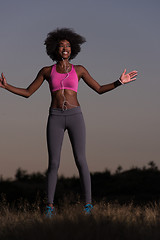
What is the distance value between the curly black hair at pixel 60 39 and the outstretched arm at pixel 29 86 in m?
0.49

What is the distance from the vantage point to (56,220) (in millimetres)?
5566

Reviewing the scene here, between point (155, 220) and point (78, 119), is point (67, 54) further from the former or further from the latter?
point (155, 220)

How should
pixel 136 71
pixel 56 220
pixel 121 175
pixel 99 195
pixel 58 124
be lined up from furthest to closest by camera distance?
pixel 121 175
pixel 99 195
pixel 136 71
pixel 58 124
pixel 56 220

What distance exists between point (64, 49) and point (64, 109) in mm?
1234

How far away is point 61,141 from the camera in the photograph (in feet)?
23.0

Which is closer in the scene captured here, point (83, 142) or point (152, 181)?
point (83, 142)

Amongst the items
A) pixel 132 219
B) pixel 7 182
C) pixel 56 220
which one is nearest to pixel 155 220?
pixel 132 219

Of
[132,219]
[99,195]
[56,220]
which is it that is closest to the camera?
[56,220]

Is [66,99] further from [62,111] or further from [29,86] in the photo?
[29,86]

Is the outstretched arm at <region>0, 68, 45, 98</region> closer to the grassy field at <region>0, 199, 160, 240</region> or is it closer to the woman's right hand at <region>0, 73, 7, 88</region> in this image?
the woman's right hand at <region>0, 73, 7, 88</region>

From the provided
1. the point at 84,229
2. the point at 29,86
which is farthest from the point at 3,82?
the point at 84,229

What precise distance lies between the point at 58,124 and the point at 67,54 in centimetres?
142

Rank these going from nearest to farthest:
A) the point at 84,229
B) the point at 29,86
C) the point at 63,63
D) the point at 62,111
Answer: the point at 84,229, the point at 62,111, the point at 63,63, the point at 29,86

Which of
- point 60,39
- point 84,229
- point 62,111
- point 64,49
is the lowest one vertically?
point 84,229
